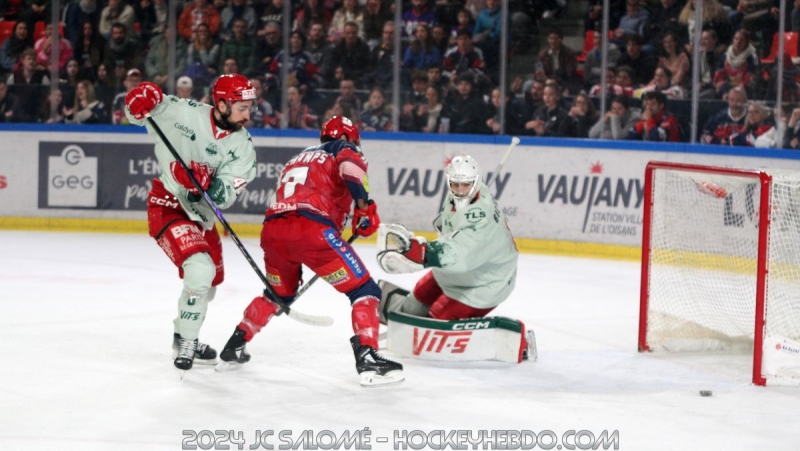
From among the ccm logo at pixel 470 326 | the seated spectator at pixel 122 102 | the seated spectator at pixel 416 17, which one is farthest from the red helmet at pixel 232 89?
the seated spectator at pixel 122 102

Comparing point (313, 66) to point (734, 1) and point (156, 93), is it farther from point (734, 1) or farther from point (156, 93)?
point (156, 93)

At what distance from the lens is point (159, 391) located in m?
4.62

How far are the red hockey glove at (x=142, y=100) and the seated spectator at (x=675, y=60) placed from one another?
5.05m

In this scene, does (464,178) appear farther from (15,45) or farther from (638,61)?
(15,45)

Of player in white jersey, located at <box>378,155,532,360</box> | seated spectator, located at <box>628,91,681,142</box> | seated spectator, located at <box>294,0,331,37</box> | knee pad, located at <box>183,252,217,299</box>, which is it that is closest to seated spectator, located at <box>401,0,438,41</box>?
seated spectator, located at <box>294,0,331,37</box>

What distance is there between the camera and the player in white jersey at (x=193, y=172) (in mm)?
4805

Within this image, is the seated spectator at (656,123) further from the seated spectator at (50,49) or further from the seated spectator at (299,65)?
the seated spectator at (50,49)

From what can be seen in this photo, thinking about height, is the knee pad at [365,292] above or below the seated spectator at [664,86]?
below

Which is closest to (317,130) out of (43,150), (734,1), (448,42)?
(448,42)

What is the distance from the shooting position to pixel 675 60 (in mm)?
8844

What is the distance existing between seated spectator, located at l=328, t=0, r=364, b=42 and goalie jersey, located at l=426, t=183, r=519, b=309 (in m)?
4.50

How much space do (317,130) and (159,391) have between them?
5025 mm

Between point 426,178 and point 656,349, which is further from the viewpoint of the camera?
point 426,178

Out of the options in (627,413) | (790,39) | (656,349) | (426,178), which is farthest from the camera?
(426,178)
